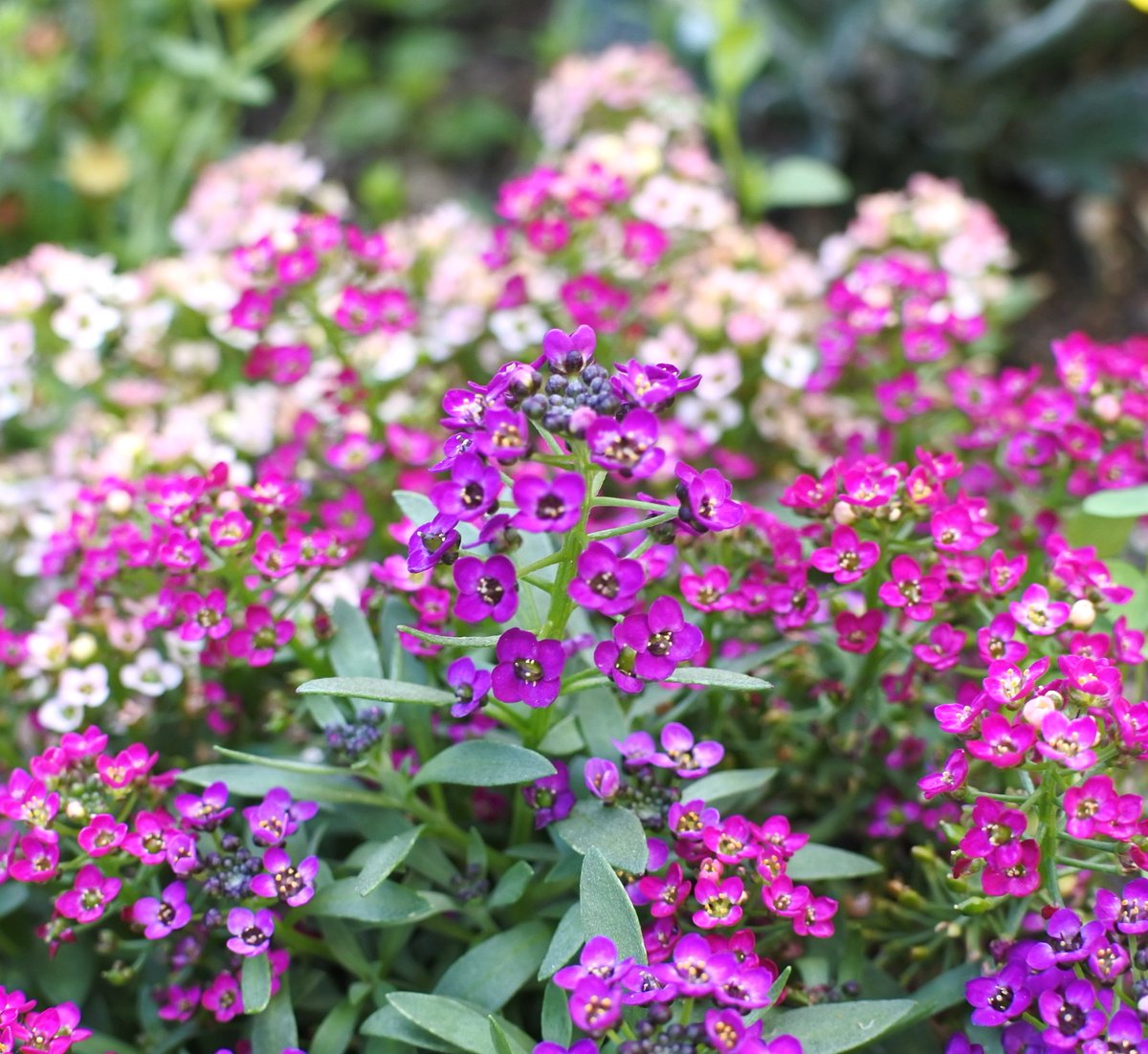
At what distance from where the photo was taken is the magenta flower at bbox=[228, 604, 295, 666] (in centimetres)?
168

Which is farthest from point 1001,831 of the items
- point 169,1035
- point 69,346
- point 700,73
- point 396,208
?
point 700,73

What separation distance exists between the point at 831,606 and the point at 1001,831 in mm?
485

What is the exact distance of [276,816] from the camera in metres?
1.51

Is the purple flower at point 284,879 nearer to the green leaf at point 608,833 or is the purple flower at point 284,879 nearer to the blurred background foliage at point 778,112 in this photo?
the green leaf at point 608,833

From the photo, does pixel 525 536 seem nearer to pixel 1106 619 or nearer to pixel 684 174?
pixel 1106 619

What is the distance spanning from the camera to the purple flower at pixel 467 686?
53.8 inches

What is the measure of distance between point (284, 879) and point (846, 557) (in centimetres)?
85

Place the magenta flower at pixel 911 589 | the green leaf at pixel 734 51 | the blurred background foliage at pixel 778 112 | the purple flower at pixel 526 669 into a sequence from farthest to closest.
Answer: the blurred background foliage at pixel 778 112
the green leaf at pixel 734 51
the magenta flower at pixel 911 589
the purple flower at pixel 526 669

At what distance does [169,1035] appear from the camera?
1.65 meters

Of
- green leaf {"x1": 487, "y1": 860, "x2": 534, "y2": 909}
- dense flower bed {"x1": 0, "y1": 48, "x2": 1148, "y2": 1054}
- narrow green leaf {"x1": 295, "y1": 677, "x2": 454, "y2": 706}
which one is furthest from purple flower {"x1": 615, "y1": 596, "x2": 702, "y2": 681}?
green leaf {"x1": 487, "y1": 860, "x2": 534, "y2": 909}

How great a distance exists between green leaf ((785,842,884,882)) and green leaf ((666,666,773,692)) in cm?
33

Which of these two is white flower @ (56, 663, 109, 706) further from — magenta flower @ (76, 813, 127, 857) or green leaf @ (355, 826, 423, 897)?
green leaf @ (355, 826, 423, 897)

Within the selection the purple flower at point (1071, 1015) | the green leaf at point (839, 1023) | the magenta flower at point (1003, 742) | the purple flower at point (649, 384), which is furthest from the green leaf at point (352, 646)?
the purple flower at point (1071, 1015)

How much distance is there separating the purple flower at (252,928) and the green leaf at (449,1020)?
0.18 meters
